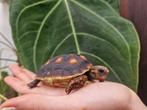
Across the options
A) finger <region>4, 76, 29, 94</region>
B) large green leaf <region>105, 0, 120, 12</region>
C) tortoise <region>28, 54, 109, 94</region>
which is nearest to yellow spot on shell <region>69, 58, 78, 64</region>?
tortoise <region>28, 54, 109, 94</region>

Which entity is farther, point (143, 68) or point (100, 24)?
point (143, 68)

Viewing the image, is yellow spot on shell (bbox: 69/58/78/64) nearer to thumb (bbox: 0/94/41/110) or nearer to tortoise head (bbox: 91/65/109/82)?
tortoise head (bbox: 91/65/109/82)

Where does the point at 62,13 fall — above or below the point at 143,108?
above

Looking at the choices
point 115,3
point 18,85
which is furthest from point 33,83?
point 115,3

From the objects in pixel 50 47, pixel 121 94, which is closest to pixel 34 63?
pixel 50 47

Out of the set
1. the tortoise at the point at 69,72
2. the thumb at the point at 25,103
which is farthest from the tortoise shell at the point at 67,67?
the thumb at the point at 25,103

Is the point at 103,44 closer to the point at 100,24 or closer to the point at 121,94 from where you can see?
the point at 100,24

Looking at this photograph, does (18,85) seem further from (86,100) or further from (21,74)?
(86,100)
